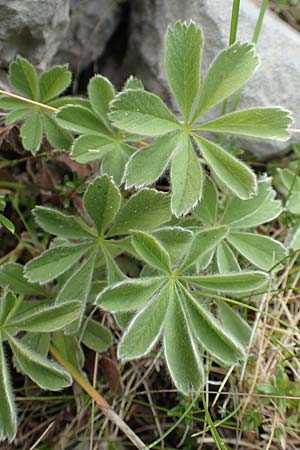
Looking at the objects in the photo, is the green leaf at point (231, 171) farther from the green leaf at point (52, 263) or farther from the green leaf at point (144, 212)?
A: the green leaf at point (52, 263)

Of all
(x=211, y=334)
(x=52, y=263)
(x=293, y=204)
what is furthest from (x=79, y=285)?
(x=293, y=204)

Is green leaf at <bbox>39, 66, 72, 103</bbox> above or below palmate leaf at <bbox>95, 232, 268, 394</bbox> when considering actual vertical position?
above

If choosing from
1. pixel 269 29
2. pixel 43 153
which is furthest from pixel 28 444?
pixel 269 29

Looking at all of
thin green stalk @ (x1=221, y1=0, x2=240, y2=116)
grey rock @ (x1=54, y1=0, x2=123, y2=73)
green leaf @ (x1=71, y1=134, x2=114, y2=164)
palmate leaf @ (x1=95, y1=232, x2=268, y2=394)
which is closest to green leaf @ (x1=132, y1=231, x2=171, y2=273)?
palmate leaf @ (x1=95, y1=232, x2=268, y2=394)

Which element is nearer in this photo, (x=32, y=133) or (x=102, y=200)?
(x=102, y=200)

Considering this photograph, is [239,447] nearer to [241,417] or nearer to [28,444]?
[241,417]

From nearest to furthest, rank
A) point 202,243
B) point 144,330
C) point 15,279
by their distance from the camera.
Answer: point 144,330, point 202,243, point 15,279

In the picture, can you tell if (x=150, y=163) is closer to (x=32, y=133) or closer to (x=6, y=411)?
(x=32, y=133)

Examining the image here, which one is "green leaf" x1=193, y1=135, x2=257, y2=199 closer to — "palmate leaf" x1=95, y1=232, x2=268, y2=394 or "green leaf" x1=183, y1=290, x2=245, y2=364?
"palmate leaf" x1=95, y1=232, x2=268, y2=394
